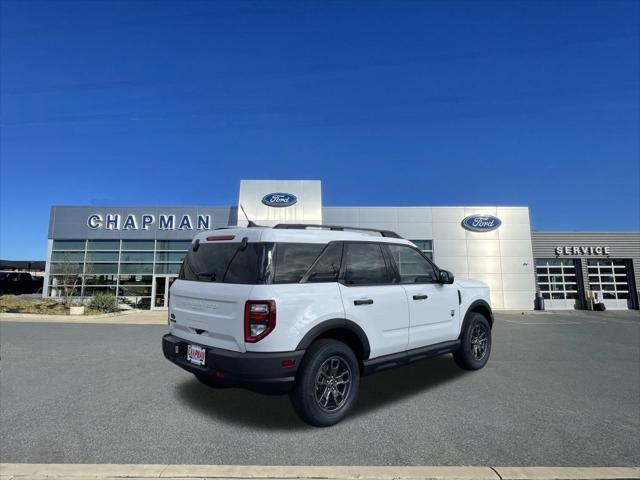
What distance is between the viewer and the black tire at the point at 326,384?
3.34m

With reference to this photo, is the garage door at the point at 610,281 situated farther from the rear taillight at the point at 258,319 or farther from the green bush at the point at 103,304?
the green bush at the point at 103,304

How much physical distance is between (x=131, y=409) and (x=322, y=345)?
240cm

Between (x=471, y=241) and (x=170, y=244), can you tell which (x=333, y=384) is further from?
(x=471, y=241)

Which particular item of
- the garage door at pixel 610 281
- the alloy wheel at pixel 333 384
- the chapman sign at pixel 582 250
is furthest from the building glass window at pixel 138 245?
the garage door at pixel 610 281

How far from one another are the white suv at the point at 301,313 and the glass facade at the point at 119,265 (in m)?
19.3

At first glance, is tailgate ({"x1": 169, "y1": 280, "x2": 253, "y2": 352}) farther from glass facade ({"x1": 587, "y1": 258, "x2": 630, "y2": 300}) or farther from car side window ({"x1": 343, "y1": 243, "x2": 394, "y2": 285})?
glass facade ({"x1": 587, "y1": 258, "x2": 630, "y2": 300})

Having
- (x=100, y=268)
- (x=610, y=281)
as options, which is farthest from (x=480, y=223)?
(x=100, y=268)

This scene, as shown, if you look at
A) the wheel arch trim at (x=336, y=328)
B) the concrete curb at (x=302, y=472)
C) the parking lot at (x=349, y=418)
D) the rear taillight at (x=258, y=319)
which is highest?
the rear taillight at (x=258, y=319)

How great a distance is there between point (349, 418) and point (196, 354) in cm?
177

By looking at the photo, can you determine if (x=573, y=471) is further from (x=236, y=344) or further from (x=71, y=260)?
(x=71, y=260)

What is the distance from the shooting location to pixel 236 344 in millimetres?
3311

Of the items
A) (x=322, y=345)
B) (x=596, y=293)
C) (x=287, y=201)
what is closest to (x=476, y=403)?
(x=322, y=345)

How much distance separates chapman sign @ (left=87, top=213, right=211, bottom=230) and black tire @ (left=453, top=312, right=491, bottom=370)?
19370mm

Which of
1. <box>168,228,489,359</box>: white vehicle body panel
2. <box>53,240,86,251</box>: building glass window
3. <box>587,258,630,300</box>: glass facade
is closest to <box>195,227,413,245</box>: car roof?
<box>168,228,489,359</box>: white vehicle body panel
